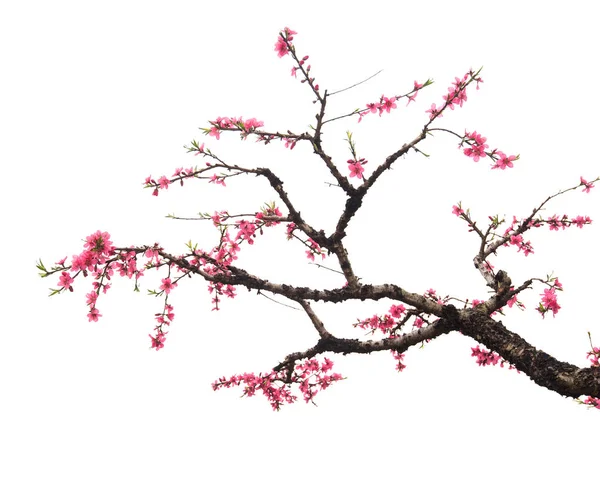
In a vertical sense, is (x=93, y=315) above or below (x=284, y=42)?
below

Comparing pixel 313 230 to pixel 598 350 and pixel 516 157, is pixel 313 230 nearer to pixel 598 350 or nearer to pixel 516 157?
pixel 516 157

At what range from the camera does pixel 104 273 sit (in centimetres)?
409

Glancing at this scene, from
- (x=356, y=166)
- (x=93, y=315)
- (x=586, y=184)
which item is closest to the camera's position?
(x=93, y=315)

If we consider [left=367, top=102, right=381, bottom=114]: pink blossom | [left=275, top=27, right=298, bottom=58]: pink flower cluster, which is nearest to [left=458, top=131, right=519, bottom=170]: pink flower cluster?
[left=367, top=102, right=381, bottom=114]: pink blossom

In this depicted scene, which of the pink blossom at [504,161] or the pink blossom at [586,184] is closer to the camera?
the pink blossom at [504,161]

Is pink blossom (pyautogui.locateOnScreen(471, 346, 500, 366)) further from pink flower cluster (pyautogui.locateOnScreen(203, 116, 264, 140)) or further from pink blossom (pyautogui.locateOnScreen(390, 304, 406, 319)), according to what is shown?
pink flower cluster (pyautogui.locateOnScreen(203, 116, 264, 140))

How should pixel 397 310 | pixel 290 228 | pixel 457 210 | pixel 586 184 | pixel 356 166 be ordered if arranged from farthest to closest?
1. pixel 397 310
2. pixel 457 210
3. pixel 290 228
4. pixel 586 184
5. pixel 356 166

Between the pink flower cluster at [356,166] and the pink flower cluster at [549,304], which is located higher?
the pink flower cluster at [356,166]

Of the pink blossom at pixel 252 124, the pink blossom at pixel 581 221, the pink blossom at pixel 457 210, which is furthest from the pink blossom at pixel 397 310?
the pink blossom at pixel 252 124

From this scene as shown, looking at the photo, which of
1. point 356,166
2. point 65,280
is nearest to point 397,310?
point 356,166

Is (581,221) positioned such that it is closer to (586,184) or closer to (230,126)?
(586,184)

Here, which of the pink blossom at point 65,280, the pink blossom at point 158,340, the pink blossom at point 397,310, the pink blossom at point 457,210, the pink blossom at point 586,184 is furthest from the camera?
the pink blossom at point 397,310

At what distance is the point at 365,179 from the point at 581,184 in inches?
110

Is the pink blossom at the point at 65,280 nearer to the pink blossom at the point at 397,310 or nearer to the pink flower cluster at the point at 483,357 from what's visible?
the pink blossom at the point at 397,310
